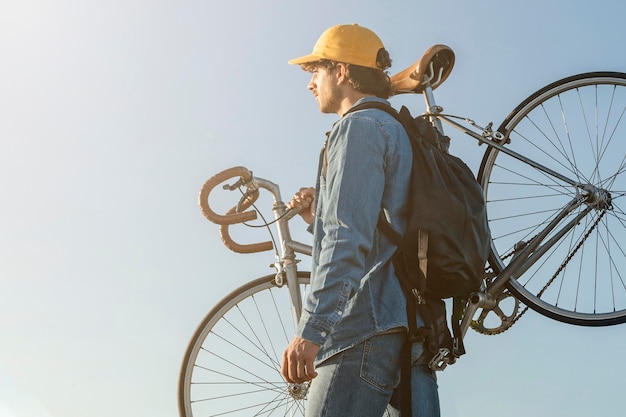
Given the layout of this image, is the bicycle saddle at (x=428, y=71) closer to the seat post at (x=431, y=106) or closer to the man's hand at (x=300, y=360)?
the seat post at (x=431, y=106)

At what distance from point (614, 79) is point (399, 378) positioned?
217 centimetres

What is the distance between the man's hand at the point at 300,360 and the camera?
233 centimetres

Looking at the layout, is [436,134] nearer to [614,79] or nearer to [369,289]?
[369,289]

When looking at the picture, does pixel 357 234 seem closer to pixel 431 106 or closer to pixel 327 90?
pixel 327 90

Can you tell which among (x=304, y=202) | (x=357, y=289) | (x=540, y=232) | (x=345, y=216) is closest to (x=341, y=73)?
(x=345, y=216)

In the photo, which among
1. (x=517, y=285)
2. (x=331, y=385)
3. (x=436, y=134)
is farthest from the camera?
(x=517, y=285)

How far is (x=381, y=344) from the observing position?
2.51 m

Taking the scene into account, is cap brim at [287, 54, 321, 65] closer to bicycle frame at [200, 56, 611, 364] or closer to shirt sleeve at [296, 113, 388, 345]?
shirt sleeve at [296, 113, 388, 345]

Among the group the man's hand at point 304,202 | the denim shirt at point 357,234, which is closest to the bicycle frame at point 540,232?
the man's hand at point 304,202

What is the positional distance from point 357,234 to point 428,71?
71.8 inches

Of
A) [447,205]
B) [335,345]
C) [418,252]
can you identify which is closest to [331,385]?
[335,345]

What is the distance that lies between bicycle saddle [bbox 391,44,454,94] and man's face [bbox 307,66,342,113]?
1.15 metres

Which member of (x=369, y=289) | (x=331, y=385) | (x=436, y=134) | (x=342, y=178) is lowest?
(x=331, y=385)

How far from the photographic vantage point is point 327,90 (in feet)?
9.53
